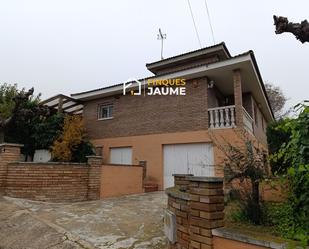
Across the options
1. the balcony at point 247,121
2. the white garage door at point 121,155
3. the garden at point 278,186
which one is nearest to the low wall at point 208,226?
the garden at point 278,186

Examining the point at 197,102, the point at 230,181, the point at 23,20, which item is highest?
the point at 23,20

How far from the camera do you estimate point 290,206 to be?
9.95 feet

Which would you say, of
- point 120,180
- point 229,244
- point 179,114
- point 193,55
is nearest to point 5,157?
point 120,180

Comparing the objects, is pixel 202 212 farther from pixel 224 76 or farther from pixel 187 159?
pixel 224 76

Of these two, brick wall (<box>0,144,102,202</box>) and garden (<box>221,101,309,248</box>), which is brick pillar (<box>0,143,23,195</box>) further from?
garden (<box>221,101,309,248</box>)

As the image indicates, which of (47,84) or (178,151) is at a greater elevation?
(47,84)

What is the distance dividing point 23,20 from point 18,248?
40.9 feet

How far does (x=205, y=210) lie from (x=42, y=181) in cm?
701

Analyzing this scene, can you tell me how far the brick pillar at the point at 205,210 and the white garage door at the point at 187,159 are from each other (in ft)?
26.0

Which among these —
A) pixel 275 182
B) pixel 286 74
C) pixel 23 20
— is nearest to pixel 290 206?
pixel 275 182

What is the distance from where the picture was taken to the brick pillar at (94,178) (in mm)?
9328

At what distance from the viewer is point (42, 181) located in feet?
28.0

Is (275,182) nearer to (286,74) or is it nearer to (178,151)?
(178,151)

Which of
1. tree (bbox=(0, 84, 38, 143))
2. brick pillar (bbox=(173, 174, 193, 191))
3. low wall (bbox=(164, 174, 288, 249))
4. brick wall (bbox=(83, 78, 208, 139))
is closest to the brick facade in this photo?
brick wall (bbox=(83, 78, 208, 139))
